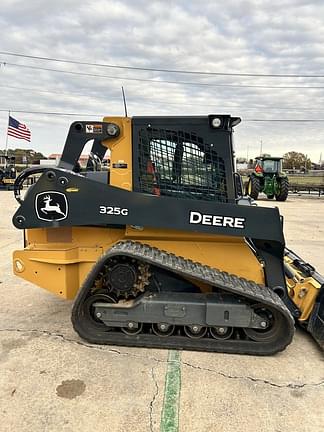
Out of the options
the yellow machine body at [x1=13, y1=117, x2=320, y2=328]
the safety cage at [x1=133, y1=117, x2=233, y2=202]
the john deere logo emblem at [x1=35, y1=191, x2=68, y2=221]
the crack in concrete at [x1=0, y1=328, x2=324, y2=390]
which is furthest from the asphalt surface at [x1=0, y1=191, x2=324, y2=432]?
the safety cage at [x1=133, y1=117, x2=233, y2=202]

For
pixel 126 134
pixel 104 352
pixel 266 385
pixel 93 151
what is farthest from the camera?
pixel 93 151


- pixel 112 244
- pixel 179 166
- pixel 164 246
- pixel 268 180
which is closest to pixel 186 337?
pixel 164 246

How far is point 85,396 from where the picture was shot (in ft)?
9.54

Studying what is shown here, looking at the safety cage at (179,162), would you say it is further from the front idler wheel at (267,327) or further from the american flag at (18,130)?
the american flag at (18,130)

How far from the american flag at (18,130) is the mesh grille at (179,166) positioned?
26.1 m

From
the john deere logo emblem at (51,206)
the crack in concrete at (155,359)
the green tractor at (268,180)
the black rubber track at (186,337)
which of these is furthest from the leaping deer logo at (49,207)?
the green tractor at (268,180)

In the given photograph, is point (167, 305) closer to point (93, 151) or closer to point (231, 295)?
point (231, 295)

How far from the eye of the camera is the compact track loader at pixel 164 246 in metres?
3.61

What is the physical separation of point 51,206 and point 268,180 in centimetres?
1899

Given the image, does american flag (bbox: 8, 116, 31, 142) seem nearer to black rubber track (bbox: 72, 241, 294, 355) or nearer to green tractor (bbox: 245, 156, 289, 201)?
green tractor (bbox: 245, 156, 289, 201)

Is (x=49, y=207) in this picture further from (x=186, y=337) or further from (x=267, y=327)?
(x=267, y=327)

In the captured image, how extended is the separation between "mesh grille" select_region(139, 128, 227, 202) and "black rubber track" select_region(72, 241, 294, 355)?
624 millimetres

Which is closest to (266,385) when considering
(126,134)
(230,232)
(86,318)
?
(230,232)

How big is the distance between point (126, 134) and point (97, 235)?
3.44 feet
